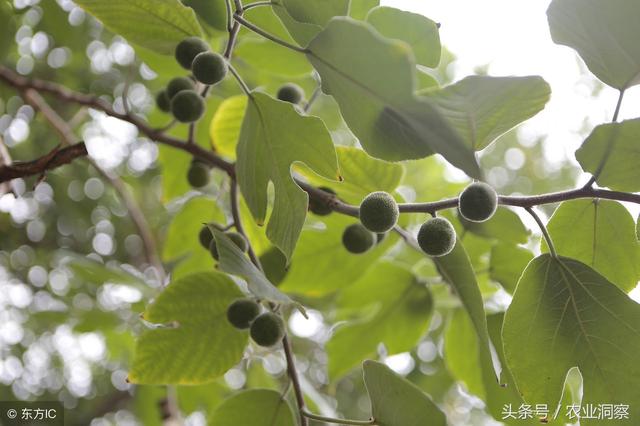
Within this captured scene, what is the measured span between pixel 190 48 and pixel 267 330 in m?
0.65

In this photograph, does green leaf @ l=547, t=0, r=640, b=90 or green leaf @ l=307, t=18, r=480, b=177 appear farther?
green leaf @ l=547, t=0, r=640, b=90

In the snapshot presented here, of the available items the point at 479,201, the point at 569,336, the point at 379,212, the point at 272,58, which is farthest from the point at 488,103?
the point at 272,58

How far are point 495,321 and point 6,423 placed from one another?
82.0 inches

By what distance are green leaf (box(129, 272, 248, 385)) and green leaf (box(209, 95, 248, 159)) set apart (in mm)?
530

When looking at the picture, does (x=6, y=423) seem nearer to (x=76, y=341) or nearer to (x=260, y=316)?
(x=76, y=341)

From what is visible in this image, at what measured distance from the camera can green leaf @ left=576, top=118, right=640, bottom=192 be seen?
118 cm

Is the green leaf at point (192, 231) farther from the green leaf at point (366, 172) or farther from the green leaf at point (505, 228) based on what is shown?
the green leaf at point (505, 228)

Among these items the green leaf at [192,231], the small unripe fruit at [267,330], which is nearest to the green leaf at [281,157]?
the small unripe fruit at [267,330]

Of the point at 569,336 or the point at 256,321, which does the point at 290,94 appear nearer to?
the point at 256,321

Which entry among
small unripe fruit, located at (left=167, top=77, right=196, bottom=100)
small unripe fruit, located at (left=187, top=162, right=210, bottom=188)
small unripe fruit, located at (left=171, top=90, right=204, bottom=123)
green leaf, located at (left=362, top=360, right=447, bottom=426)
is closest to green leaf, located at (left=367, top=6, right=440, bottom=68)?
small unripe fruit, located at (left=171, top=90, right=204, bottom=123)

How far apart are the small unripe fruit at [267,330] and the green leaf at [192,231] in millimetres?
834

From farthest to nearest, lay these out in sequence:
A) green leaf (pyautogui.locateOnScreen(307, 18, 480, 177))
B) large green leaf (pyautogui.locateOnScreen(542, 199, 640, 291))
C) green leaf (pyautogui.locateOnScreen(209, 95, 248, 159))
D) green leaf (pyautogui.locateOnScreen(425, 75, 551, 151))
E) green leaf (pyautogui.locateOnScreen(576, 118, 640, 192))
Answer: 1. green leaf (pyautogui.locateOnScreen(209, 95, 248, 159))
2. large green leaf (pyautogui.locateOnScreen(542, 199, 640, 291))
3. green leaf (pyautogui.locateOnScreen(576, 118, 640, 192))
4. green leaf (pyautogui.locateOnScreen(425, 75, 551, 151))
5. green leaf (pyautogui.locateOnScreen(307, 18, 480, 177))

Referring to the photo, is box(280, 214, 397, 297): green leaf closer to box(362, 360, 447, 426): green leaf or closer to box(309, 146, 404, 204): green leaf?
box(309, 146, 404, 204): green leaf

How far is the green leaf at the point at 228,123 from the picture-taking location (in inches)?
76.3
